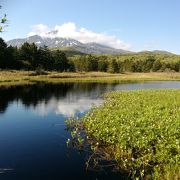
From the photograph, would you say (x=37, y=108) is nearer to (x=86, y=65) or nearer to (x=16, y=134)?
(x=16, y=134)

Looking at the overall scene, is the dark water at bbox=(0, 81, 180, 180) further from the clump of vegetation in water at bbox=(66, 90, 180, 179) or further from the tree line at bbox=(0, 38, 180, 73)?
the tree line at bbox=(0, 38, 180, 73)

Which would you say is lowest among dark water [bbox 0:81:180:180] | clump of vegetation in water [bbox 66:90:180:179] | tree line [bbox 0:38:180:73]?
dark water [bbox 0:81:180:180]

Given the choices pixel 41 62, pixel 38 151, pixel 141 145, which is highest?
pixel 41 62

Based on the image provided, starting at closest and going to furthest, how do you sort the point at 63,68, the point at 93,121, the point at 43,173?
the point at 43,173, the point at 93,121, the point at 63,68

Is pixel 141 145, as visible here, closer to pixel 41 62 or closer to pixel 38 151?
pixel 38 151

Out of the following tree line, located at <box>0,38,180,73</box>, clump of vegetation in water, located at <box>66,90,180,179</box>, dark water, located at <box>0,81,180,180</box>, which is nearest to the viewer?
clump of vegetation in water, located at <box>66,90,180,179</box>

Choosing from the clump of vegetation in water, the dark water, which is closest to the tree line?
the dark water

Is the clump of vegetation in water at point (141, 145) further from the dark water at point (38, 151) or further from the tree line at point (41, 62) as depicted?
the tree line at point (41, 62)

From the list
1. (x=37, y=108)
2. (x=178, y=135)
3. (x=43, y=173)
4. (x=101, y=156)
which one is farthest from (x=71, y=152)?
(x=37, y=108)

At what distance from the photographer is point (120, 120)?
85.5 ft

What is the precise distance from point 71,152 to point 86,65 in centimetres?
15823

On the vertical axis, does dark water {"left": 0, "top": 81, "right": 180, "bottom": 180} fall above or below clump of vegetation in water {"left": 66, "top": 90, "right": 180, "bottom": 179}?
below

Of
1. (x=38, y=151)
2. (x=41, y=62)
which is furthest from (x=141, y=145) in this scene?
(x=41, y=62)

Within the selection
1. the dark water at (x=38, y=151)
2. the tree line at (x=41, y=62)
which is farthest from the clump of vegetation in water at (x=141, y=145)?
the tree line at (x=41, y=62)
